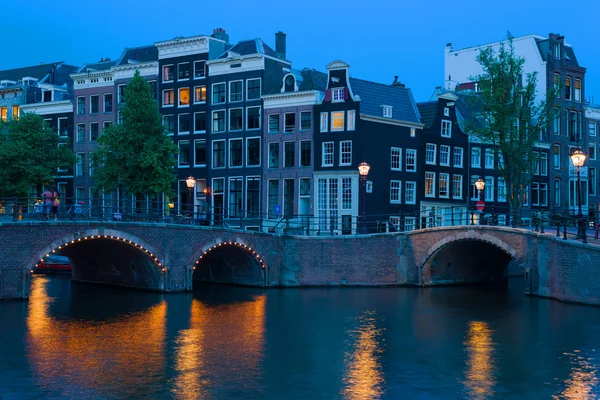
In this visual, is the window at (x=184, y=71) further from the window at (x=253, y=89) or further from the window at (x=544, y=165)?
the window at (x=544, y=165)

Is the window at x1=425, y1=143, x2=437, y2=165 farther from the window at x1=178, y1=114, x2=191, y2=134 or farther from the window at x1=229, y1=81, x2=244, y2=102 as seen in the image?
the window at x1=178, y1=114, x2=191, y2=134

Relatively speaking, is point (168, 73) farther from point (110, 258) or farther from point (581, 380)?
point (581, 380)

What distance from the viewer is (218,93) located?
5738 centimetres

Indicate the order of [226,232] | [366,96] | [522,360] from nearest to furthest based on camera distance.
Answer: [522,360] → [226,232] → [366,96]

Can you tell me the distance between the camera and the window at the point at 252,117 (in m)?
55.5

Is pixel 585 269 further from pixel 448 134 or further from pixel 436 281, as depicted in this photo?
pixel 448 134

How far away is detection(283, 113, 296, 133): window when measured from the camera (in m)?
53.9

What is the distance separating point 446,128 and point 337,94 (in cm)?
881

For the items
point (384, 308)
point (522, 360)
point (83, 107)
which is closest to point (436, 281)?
point (384, 308)

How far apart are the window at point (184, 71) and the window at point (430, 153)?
17821mm

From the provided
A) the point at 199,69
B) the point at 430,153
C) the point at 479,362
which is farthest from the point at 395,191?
the point at 479,362

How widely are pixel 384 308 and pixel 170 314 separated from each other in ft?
27.5

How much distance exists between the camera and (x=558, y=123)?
6366 cm

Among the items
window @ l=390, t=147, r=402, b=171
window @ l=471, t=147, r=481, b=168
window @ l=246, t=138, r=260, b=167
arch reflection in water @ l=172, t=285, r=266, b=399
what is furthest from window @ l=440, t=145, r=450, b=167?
arch reflection in water @ l=172, t=285, r=266, b=399
